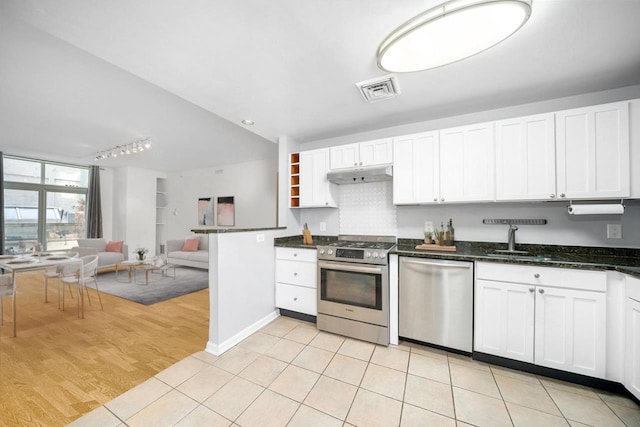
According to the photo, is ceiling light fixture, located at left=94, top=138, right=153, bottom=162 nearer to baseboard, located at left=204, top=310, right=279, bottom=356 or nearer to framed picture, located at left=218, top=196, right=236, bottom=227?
framed picture, located at left=218, top=196, right=236, bottom=227

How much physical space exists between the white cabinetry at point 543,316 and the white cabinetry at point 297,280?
5.18ft

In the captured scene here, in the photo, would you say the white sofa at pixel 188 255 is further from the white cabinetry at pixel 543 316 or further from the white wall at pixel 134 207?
the white cabinetry at pixel 543 316

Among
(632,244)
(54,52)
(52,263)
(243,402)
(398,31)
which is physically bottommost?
(243,402)

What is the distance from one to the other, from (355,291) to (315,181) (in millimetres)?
1448

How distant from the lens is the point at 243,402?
5.23ft

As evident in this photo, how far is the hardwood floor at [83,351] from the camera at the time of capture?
1595 millimetres

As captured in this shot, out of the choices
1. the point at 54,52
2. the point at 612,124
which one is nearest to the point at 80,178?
the point at 54,52

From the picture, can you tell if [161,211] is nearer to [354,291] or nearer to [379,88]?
[354,291]

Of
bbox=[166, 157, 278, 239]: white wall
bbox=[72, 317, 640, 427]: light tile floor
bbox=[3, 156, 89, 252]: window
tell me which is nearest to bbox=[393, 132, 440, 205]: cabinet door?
bbox=[72, 317, 640, 427]: light tile floor

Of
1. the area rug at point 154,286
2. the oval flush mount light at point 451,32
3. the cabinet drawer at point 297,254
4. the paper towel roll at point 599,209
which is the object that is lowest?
the area rug at point 154,286

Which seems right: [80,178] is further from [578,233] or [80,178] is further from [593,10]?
[578,233]

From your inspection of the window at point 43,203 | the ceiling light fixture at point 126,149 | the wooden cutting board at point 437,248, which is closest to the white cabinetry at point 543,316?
the wooden cutting board at point 437,248

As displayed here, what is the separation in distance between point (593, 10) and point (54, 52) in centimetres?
382

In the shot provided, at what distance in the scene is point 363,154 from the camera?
110 inches
